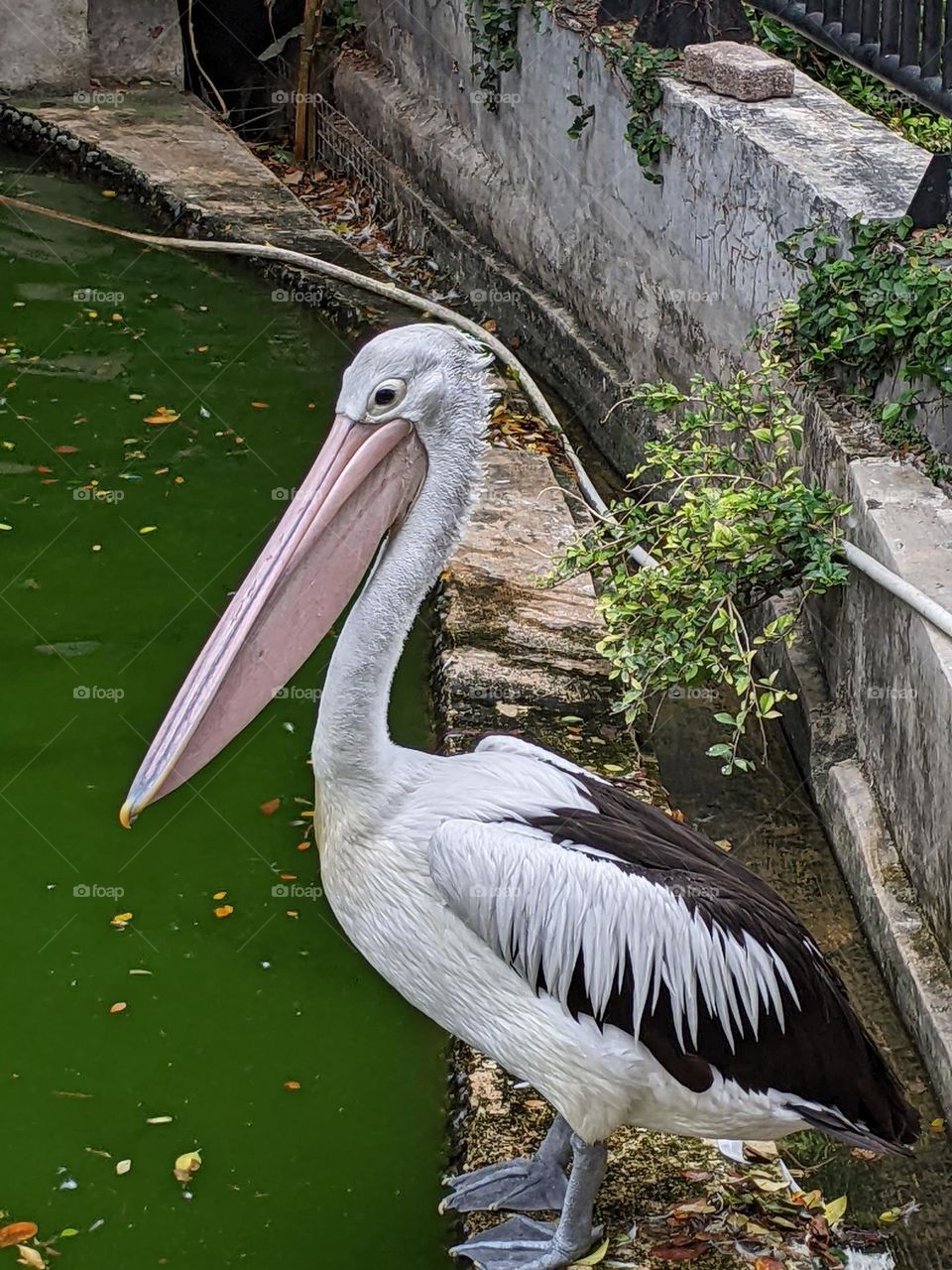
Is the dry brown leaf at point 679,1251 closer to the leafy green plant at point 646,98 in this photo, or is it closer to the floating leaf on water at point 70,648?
the floating leaf on water at point 70,648

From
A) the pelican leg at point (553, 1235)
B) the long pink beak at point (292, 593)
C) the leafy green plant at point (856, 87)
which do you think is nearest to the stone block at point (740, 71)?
the leafy green plant at point (856, 87)

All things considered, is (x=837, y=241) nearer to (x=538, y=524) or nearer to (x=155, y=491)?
(x=538, y=524)

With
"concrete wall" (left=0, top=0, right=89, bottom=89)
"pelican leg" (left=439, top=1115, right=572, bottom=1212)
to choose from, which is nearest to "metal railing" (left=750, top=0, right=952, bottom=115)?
"pelican leg" (left=439, top=1115, right=572, bottom=1212)

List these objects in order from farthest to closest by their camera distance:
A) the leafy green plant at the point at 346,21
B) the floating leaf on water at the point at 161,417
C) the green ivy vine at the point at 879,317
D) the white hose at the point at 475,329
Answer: the leafy green plant at the point at 346,21 < the floating leaf on water at the point at 161,417 < the green ivy vine at the point at 879,317 < the white hose at the point at 475,329

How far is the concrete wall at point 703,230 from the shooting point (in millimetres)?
4246

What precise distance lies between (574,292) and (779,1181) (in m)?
5.10

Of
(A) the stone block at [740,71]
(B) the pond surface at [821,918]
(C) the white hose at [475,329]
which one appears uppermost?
(A) the stone block at [740,71]

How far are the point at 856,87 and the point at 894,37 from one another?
8.27 ft

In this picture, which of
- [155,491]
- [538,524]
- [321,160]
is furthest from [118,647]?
[321,160]

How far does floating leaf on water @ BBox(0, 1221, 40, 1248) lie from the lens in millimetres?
3408

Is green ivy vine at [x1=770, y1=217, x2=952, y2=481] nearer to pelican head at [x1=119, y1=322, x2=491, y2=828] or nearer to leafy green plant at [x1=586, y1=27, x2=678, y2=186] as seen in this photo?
leafy green plant at [x1=586, y1=27, x2=678, y2=186]

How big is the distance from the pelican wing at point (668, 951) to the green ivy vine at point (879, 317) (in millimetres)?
2014

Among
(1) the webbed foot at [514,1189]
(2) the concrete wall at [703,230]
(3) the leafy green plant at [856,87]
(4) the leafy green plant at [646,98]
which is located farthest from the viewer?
(3) the leafy green plant at [856,87]

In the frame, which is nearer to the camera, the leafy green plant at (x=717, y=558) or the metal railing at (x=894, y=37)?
the leafy green plant at (x=717, y=558)
